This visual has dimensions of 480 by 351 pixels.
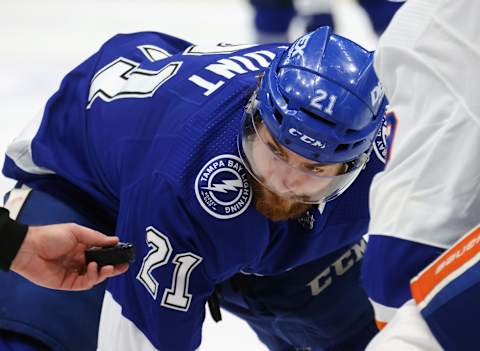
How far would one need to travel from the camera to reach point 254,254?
1646 mm

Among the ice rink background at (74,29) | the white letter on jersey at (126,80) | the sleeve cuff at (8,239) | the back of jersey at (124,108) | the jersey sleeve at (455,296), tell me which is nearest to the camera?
the jersey sleeve at (455,296)

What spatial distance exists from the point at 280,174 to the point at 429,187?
1.60ft

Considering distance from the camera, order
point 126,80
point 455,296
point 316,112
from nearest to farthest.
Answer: point 455,296, point 316,112, point 126,80

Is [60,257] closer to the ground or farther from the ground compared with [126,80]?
closer to the ground

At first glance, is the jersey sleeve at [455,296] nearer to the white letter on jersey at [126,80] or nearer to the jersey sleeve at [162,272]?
the jersey sleeve at [162,272]

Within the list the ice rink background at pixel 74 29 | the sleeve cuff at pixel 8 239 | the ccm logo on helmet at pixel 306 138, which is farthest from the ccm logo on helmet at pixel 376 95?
the ice rink background at pixel 74 29

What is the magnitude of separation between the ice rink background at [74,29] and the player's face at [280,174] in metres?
1.70

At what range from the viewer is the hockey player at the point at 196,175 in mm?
1538

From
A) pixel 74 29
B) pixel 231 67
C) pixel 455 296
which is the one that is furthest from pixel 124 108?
pixel 74 29

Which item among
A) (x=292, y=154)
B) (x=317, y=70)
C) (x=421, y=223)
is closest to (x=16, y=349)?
(x=292, y=154)

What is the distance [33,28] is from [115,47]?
8.82 feet

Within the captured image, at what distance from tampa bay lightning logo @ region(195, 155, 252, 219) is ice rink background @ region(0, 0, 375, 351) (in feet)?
5.56

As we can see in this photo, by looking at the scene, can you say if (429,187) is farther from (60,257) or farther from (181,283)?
(60,257)

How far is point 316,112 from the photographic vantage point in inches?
59.3
